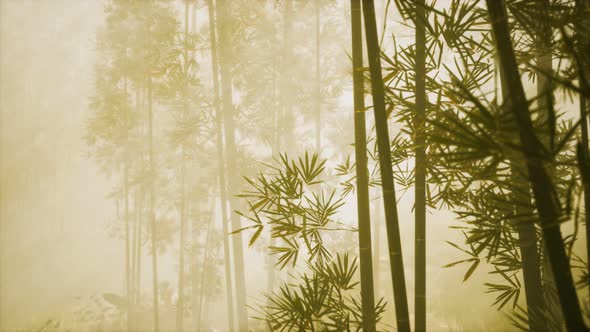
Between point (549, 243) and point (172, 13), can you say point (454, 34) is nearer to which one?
point (549, 243)

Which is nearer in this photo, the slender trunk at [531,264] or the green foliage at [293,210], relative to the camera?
the slender trunk at [531,264]

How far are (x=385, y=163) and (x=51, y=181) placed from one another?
25.9 meters

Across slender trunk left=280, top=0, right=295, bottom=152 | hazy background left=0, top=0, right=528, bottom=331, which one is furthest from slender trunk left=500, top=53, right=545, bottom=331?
hazy background left=0, top=0, right=528, bottom=331

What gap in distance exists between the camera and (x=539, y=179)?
810 millimetres

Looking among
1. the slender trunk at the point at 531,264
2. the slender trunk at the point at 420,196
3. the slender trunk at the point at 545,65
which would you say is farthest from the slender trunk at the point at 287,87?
the slender trunk at the point at 531,264

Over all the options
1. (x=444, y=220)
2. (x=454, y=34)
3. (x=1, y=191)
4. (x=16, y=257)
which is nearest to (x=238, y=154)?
(x=454, y=34)

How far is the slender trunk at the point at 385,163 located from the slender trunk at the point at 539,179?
442 millimetres

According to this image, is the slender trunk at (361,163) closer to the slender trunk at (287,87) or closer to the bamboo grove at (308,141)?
the bamboo grove at (308,141)

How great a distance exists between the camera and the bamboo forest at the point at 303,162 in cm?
117

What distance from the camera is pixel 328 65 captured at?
6988 millimetres

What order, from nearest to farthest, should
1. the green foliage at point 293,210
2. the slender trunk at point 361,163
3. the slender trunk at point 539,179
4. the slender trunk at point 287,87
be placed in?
the slender trunk at point 539,179 < the slender trunk at point 361,163 < the green foliage at point 293,210 < the slender trunk at point 287,87

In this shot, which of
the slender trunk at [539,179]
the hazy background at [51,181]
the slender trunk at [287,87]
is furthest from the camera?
the hazy background at [51,181]

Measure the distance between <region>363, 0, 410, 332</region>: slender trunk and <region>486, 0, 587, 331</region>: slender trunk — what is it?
0.44m

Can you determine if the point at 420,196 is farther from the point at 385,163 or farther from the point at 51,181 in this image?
the point at 51,181
